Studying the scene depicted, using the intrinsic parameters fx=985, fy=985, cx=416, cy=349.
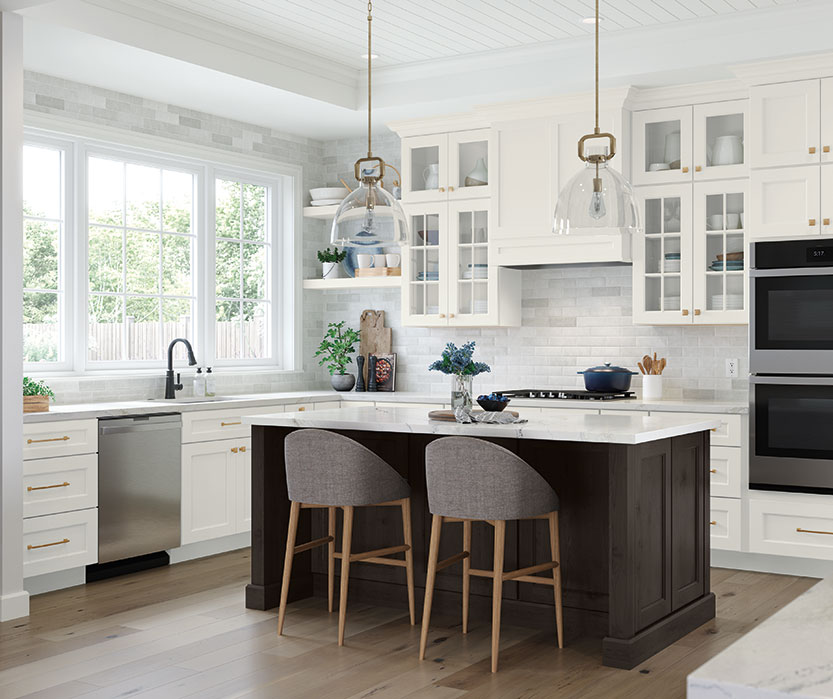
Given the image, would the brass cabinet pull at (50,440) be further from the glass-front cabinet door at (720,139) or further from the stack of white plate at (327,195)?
the glass-front cabinet door at (720,139)

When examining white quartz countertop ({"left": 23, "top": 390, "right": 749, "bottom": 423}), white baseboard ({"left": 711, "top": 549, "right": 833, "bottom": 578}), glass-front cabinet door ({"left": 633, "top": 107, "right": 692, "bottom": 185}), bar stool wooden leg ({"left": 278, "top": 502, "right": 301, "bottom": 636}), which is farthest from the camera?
glass-front cabinet door ({"left": 633, "top": 107, "right": 692, "bottom": 185})

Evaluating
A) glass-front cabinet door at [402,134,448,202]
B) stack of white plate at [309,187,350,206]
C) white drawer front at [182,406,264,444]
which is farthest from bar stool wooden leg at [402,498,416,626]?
stack of white plate at [309,187,350,206]

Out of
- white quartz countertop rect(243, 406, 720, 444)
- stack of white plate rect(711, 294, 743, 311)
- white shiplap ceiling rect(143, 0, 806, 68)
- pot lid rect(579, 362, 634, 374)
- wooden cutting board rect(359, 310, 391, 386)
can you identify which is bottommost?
white quartz countertop rect(243, 406, 720, 444)

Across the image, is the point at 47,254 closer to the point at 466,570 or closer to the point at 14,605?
the point at 14,605

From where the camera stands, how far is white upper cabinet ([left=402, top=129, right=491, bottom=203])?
20.5 feet

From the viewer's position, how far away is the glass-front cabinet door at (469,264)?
20.5 feet

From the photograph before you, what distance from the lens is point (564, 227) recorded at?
3645mm

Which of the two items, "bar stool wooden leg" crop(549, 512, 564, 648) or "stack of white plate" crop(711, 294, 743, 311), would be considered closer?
"bar stool wooden leg" crop(549, 512, 564, 648)

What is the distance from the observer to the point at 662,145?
5715 mm

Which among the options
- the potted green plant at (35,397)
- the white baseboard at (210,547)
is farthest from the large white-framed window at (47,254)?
the white baseboard at (210,547)

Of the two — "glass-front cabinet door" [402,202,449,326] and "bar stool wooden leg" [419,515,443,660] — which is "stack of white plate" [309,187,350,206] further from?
"bar stool wooden leg" [419,515,443,660]

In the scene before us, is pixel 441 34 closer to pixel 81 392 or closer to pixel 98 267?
pixel 98 267

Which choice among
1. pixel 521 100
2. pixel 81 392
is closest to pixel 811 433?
pixel 521 100

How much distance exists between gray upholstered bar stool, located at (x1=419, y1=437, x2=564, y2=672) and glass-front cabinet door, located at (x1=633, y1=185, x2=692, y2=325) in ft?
7.54
